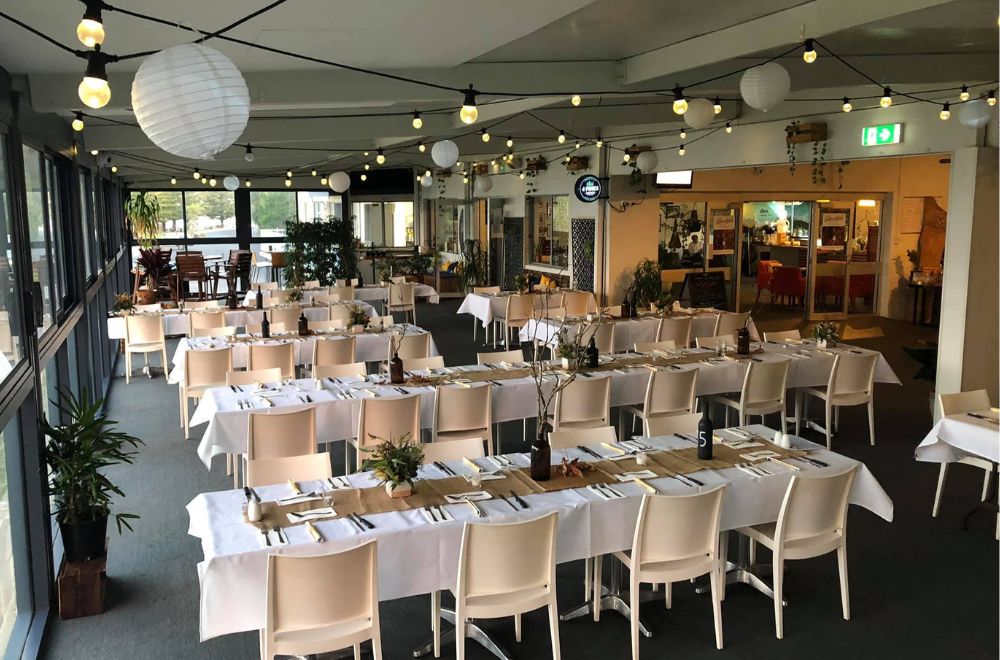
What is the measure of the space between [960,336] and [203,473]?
278 inches

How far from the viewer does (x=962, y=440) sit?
5.66 m

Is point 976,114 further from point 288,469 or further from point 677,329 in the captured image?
point 288,469

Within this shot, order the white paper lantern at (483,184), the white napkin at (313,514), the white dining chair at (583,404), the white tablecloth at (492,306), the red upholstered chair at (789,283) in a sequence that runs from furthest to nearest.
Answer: the white paper lantern at (483,184)
the red upholstered chair at (789,283)
the white tablecloth at (492,306)
the white dining chair at (583,404)
the white napkin at (313,514)

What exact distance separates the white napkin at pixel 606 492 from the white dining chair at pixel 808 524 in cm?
80

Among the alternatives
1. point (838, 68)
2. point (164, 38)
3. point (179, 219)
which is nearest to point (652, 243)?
point (838, 68)

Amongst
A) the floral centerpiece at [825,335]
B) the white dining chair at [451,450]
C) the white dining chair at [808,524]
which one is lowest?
the white dining chair at [808,524]

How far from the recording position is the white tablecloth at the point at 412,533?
11.5ft

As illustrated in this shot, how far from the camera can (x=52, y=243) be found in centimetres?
725

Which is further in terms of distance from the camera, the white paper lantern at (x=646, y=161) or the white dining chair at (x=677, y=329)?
the white paper lantern at (x=646, y=161)

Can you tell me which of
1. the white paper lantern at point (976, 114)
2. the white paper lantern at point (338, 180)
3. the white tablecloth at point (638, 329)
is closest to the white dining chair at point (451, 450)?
the white tablecloth at point (638, 329)

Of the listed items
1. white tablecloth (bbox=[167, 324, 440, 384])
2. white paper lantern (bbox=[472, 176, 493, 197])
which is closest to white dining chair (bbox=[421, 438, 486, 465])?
white tablecloth (bbox=[167, 324, 440, 384])

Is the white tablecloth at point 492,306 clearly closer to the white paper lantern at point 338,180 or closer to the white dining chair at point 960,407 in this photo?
the white paper lantern at point 338,180

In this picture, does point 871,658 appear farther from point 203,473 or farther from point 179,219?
point 179,219

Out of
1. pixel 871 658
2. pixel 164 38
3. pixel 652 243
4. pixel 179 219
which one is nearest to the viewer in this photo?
pixel 871 658
